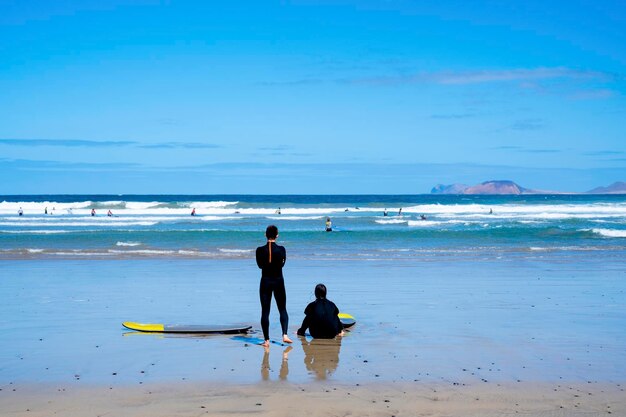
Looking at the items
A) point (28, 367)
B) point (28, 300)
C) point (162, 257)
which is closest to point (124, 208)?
point (162, 257)

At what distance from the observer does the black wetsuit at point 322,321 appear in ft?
29.1

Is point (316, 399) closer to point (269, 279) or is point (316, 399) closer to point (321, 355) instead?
point (321, 355)

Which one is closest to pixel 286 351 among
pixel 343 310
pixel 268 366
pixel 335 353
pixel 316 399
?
pixel 335 353

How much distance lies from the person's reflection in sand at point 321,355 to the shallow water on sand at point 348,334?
13mm

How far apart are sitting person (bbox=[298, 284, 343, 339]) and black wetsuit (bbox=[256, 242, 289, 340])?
449 mm

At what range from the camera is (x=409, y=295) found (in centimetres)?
1275

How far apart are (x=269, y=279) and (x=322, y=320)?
2.97ft

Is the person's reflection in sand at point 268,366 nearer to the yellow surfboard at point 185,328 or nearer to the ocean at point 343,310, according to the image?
the ocean at point 343,310

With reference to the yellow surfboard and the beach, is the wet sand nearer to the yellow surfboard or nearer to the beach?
the beach

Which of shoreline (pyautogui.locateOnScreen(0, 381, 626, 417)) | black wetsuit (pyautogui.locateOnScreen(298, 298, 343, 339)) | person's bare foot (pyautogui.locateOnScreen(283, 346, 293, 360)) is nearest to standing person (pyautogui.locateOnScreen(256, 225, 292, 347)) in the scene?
person's bare foot (pyautogui.locateOnScreen(283, 346, 293, 360))

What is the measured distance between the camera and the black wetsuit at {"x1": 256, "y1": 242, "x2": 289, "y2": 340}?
8477mm

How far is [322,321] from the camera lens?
29.2ft

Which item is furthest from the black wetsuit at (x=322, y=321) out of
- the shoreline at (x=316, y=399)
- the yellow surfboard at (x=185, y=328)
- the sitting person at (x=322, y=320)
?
the shoreline at (x=316, y=399)

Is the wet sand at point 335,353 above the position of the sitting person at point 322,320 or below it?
below
